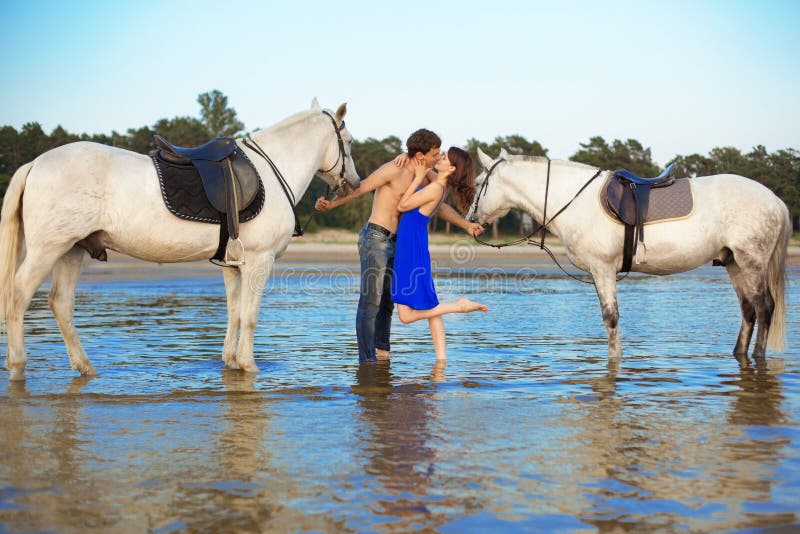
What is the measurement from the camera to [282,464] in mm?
4129

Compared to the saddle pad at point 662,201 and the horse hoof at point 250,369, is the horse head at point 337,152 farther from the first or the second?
the saddle pad at point 662,201

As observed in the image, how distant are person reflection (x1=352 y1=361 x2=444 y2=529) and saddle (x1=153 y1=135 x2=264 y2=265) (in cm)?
172

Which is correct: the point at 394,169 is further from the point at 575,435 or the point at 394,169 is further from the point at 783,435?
the point at 783,435

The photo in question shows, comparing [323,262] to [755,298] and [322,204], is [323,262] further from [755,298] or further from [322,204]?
[755,298]

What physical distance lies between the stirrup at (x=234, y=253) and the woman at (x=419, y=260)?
151 centimetres

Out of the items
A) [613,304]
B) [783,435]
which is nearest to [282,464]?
[783,435]

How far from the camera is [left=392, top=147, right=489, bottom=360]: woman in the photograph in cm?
742

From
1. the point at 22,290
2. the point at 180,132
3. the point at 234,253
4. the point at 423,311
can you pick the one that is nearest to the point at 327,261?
the point at 423,311

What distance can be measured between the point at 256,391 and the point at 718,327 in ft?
23.5

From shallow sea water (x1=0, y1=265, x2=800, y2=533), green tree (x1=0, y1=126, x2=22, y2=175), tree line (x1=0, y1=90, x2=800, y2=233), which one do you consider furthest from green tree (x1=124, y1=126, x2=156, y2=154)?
shallow sea water (x1=0, y1=265, x2=800, y2=533)

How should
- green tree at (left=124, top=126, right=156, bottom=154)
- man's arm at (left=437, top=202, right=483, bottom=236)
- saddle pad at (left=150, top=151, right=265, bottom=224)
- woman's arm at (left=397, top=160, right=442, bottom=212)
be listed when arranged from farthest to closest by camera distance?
green tree at (left=124, top=126, right=156, bottom=154) → man's arm at (left=437, top=202, right=483, bottom=236) → woman's arm at (left=397, top=160, right=442, bottom=212) → saddle pad at (left=150, top=151, right=265, bottom=224)

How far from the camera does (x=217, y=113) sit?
91812mm

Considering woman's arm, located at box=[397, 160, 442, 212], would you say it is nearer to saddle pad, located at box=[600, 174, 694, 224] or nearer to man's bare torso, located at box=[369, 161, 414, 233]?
man's bare torso, located at box=[369, 161, 414, 233]

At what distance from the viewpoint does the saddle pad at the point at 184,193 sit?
21.7 ft
